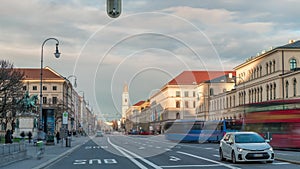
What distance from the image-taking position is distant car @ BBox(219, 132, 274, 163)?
22.5 m

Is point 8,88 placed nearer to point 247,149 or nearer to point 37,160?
point 37,160

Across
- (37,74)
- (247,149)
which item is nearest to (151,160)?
(247,149)

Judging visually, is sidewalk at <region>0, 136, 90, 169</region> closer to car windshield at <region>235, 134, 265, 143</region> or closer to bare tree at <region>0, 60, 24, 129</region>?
car windshield at <region>235, 134, 265, 143</region>

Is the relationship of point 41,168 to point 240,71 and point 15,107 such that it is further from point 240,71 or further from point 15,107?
point 240,71

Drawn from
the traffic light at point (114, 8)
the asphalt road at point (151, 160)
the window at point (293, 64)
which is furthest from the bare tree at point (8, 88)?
the traffic light at point (114, 8)

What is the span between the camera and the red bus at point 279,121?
3659cm

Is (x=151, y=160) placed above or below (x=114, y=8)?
below

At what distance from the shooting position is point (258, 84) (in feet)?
330

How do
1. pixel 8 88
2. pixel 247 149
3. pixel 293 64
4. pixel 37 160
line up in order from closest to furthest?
pixel 247 149 → pixel 37 160 → pixel 8 88 → pixel 293 64

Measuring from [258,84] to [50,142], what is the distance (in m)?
57.2

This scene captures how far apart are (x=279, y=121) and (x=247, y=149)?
1694 centimetres

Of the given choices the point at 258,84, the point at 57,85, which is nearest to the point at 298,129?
the point at 258,84

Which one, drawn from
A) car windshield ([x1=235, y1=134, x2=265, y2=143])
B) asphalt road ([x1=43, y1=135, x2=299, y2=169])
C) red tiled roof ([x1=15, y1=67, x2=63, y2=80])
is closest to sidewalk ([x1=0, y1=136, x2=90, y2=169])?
asphalt road ([x1=43, y1=135, x2=299, y2=169])

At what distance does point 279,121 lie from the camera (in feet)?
127
